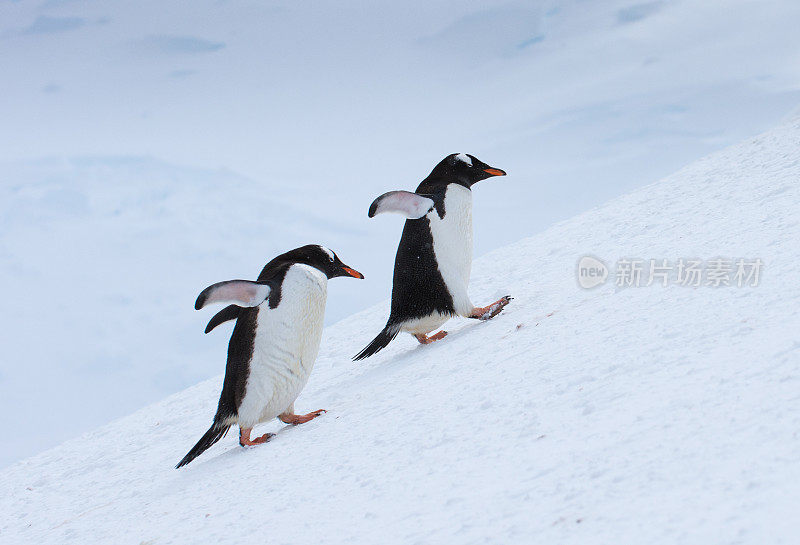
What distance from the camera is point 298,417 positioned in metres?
3.47

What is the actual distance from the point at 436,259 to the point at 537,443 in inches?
78.4

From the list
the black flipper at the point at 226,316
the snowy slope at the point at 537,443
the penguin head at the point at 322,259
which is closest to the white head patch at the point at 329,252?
the penguin head at the point at 322,259

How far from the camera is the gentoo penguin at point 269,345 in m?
3.33

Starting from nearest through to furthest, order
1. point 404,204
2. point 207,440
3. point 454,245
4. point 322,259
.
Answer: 1. point 207,440
2. point 322,259
3. point 404,204
4. point 454,245

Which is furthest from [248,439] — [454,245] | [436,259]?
[454,245]

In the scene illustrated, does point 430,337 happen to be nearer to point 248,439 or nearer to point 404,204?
point 404,204

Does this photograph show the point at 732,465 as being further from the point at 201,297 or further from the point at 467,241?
the point at 467,241

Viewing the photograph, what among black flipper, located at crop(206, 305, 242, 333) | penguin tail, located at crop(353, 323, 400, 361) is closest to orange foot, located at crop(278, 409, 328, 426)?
black flipper, located at crop(206, 305, 242, 333)

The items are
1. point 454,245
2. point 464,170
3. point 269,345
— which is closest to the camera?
point 269,345

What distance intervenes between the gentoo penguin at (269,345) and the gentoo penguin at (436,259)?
669mm

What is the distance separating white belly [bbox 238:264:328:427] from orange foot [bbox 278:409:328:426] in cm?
7

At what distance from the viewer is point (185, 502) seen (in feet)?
9.42

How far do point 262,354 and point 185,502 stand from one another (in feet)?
2.37

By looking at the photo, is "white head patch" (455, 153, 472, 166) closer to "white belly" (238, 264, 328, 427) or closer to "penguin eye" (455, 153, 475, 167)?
"penguin eye" (455, 153, 475, 167)
